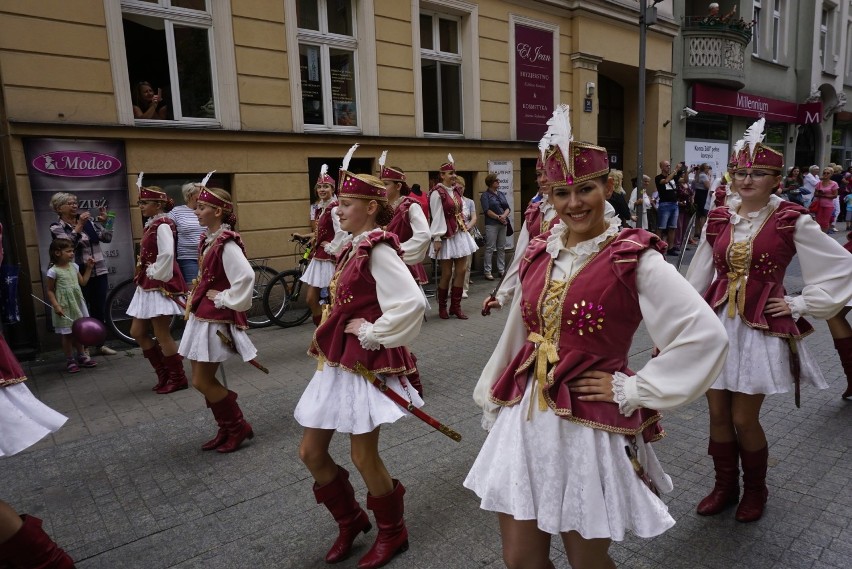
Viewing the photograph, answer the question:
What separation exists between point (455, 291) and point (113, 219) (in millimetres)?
4927

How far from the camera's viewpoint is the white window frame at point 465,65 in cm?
1124

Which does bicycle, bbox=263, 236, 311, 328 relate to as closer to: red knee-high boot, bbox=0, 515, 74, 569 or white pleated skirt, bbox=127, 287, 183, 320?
white pleated skirt, bbox=127, 287, 183, 320

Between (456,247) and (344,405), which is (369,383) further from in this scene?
(456,247)

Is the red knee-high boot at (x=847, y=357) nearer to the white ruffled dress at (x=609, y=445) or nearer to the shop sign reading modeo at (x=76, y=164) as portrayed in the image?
the white ruffled dress at (x=609, y=445)

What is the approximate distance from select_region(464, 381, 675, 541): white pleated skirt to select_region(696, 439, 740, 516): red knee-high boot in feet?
5.19

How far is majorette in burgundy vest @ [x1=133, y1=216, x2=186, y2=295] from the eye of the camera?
19.0ft

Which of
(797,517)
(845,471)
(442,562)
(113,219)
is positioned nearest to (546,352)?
(442,562)

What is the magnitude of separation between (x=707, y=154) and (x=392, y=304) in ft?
64.0

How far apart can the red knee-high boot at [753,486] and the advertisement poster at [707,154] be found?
53.9ft

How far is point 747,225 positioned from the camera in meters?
3.51

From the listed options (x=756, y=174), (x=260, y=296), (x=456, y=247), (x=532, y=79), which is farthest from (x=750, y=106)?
(x=756, y=174)

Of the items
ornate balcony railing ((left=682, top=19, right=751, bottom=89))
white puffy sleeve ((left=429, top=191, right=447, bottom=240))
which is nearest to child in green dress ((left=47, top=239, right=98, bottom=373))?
white puffy sleeve ((left=429, top=191, right=447, bottom=240))

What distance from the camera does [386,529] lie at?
310cm

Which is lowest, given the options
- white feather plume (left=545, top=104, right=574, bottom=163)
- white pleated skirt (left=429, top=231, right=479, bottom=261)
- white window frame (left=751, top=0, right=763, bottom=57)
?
white pleated skirt (left=429, top=231, right=479, bottom=261)
